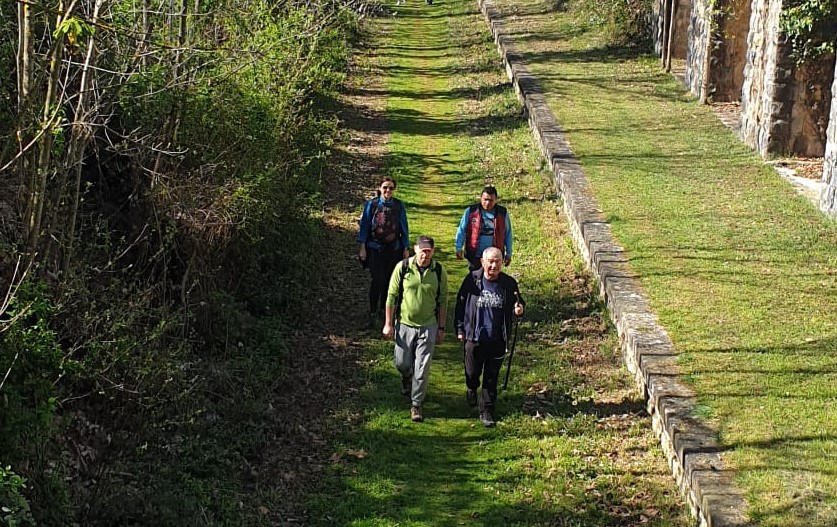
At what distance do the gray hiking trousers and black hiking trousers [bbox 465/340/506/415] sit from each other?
0.35 meters

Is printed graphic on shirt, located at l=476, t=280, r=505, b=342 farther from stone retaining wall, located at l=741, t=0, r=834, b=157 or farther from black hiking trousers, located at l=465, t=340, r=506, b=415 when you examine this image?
stone retaining wall, located at l=741, t=0, r=834, b=157

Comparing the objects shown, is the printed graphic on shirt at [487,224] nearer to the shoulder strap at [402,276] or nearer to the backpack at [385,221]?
the backpack at [385,221]

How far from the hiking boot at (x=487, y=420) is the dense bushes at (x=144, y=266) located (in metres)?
1.97

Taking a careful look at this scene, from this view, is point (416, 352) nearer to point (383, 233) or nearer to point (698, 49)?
point (383, 233)

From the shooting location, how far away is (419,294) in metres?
9.30

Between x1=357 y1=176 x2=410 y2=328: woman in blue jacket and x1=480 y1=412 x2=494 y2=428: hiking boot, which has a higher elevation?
x1=357 y1=176 x2=410 y2=328: woman in blue jacket

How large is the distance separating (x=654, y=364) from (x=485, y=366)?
1606mm

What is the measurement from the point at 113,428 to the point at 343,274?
18.2ft

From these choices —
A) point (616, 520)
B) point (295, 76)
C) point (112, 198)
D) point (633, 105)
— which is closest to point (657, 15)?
point (633, 105)

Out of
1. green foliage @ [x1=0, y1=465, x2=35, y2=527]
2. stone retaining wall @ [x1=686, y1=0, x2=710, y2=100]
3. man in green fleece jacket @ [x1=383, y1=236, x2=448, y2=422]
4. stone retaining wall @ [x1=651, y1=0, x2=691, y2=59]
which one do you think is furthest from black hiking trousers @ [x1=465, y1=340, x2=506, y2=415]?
stone retaining wall @ [x1=651, y1=0, x2=691, y2=59]

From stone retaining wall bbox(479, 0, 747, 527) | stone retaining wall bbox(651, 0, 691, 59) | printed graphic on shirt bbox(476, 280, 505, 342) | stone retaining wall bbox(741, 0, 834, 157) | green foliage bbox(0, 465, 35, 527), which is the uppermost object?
stone retaining wall bbox(651, 0, 691, 59)

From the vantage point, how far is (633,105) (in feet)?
72.1

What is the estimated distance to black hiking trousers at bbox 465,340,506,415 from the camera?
9.23m

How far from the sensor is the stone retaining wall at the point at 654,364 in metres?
7.63
